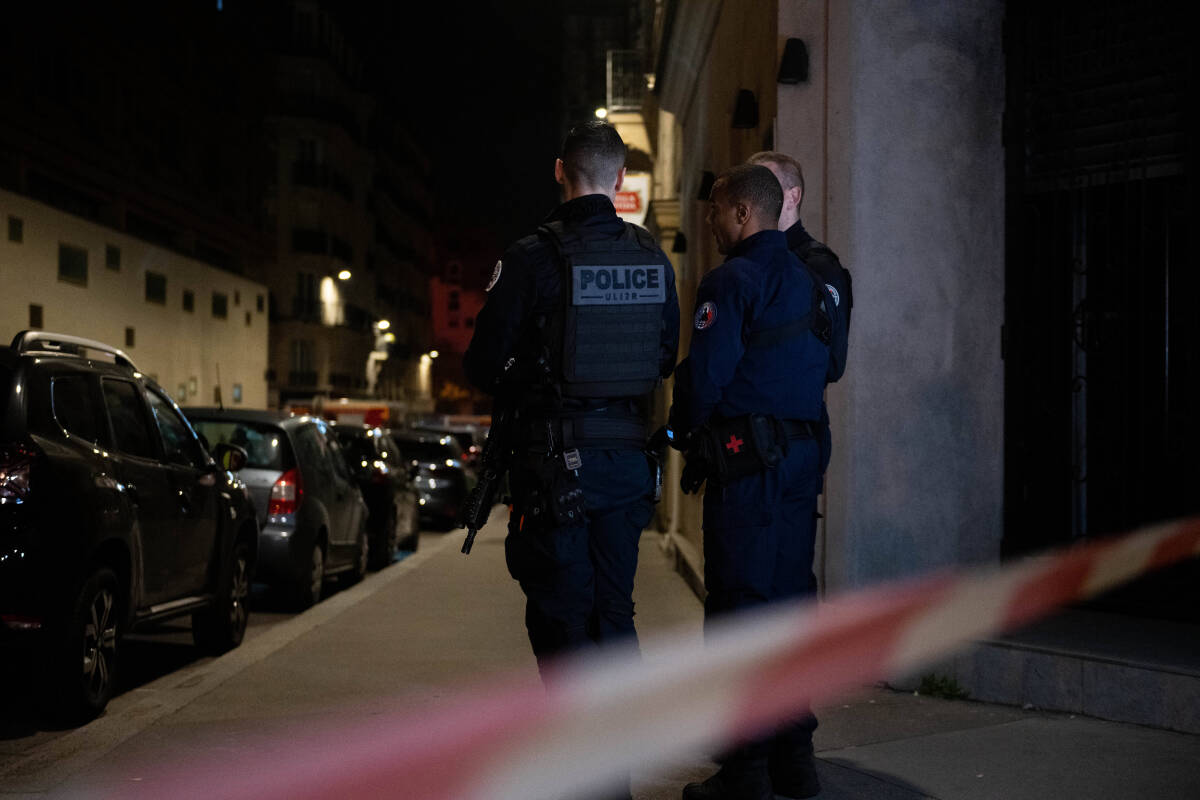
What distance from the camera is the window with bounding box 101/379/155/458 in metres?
7.54

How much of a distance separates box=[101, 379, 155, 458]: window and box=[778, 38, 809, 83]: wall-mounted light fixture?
393cm

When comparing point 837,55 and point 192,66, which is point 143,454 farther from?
point 192,66

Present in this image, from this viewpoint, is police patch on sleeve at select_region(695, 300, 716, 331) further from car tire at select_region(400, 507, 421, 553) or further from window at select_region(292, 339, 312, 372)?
window at select_region(292, 339, 312, 372)

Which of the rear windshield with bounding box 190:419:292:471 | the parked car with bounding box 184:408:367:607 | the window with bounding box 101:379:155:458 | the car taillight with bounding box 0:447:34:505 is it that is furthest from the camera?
the rear windshield with bounding box 190:419:292:471

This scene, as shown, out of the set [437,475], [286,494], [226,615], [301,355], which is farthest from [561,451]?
[301,355]

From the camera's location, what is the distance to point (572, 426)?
14.8 ft

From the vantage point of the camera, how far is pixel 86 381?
734 cm

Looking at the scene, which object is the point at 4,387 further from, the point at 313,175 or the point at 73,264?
the point at 313,175

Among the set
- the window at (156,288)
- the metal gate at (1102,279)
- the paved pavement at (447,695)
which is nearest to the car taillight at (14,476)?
the paved pavement at (447,695)

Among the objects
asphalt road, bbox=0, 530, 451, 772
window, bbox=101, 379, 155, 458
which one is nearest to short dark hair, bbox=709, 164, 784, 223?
asphalt road, bbox=0, 530, 451, 772

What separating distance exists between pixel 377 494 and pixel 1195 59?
10.5 meters

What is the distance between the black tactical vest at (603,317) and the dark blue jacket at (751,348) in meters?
0.16

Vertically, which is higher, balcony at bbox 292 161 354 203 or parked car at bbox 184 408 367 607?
balcony at bbox 292 161 354 203

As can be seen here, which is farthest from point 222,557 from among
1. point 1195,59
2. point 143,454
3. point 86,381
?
point 1195,59
